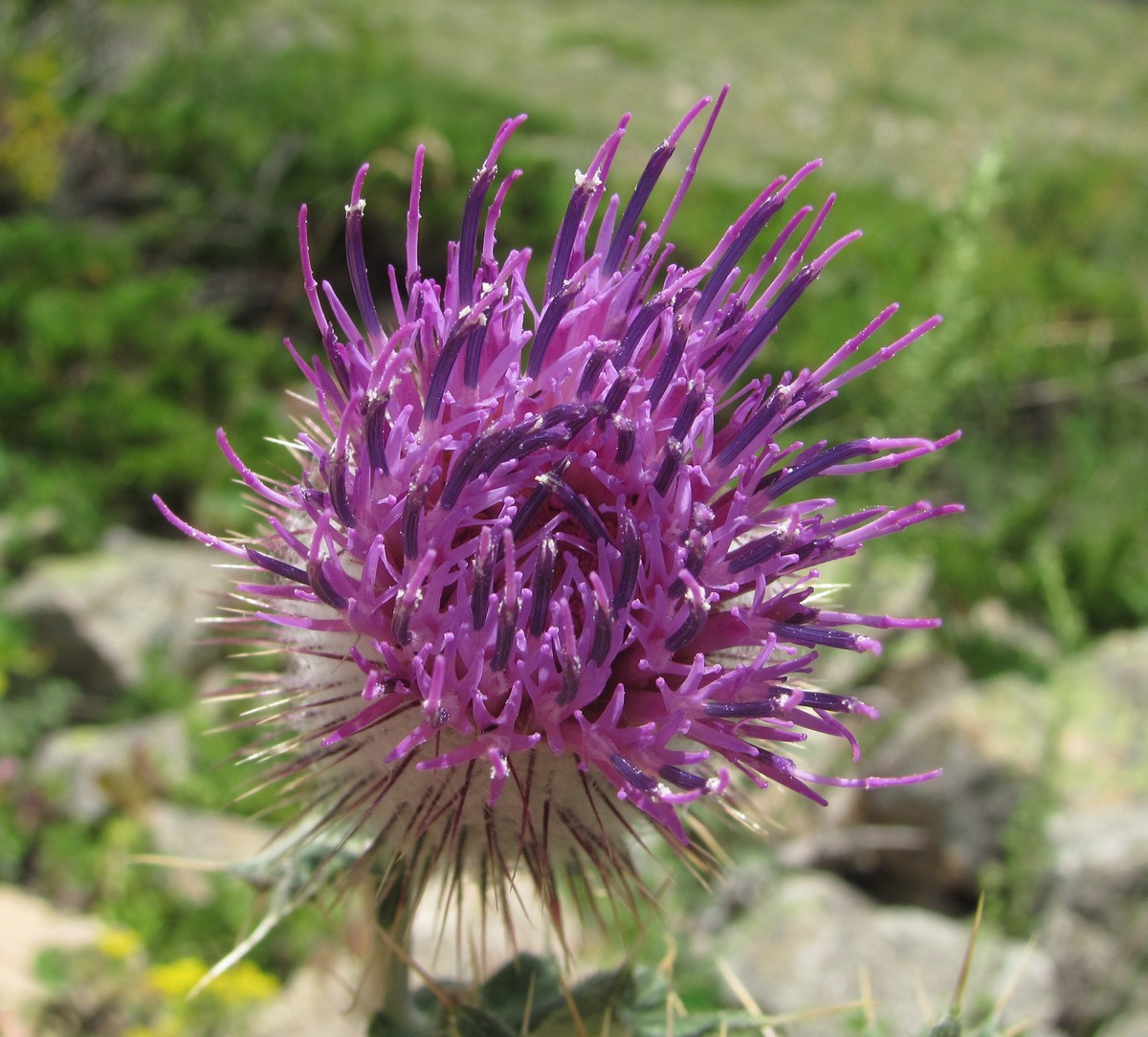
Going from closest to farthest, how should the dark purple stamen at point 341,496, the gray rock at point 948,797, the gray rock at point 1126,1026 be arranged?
the dark purple stamen at point 341,496 → the gray rock at point 1126,1026 → the gray rock at point 948,797

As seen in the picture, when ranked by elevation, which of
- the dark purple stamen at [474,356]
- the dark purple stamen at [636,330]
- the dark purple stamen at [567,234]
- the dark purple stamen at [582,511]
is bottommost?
the dark purple stamen at [582,511]

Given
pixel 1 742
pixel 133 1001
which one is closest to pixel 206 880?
pixel 133 1001

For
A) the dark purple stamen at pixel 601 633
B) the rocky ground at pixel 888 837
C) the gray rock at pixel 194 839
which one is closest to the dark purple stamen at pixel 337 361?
the dark purple stamen at pixel 601 633

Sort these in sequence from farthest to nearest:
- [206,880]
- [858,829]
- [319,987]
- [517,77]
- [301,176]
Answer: [517,77] → [301,176] → [858,829] → [206,880] → [319,987]

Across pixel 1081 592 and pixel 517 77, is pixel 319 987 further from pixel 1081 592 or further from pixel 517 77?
pixel 517 77

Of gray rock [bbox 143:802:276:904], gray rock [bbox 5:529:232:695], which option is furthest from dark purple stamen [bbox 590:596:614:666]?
gray rock [bbox 5:529:232:695]

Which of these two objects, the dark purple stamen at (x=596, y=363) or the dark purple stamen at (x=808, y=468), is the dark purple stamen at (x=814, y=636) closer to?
the dark purple stamen at (x=808, y=468)

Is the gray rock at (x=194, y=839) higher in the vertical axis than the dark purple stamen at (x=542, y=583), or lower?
lower

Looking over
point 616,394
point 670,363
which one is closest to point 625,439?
point 616,394
